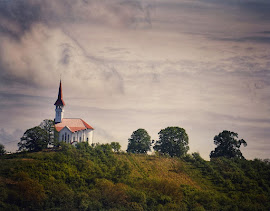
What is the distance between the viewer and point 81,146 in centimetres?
10469

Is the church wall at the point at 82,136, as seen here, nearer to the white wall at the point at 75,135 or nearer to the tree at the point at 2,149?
the white wall at the point at 75,135

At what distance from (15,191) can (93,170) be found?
21.8 m

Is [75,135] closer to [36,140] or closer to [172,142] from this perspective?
[36,140]

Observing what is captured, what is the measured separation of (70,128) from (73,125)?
8.61ft

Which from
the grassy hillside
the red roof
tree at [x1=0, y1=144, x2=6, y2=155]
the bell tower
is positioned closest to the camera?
the grassy hillside

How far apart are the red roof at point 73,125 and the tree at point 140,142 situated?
587 inches

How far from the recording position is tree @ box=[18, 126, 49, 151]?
327 ft

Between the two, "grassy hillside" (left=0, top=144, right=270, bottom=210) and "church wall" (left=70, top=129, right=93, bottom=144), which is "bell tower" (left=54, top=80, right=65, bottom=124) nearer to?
"church wall" (left=70, top=129, right=93, bottom=144)

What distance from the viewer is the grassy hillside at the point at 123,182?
7475cm

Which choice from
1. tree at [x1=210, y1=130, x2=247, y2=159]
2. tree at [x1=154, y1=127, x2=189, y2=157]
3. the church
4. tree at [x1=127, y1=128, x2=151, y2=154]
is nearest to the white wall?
the church

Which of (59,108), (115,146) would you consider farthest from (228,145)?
(59,108)

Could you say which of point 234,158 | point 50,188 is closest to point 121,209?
point 50,188

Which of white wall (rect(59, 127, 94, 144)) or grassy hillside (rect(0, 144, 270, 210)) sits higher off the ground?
white wall (rect(59, 127, 94, 144))

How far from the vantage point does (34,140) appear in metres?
100
